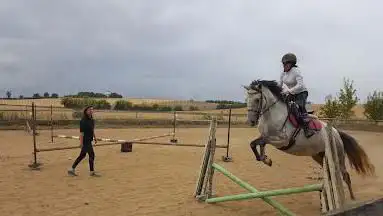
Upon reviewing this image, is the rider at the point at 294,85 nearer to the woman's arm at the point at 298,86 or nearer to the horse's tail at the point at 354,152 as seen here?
the woman's arm at the point at 298,86

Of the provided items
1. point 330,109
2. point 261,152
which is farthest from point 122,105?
point 261,152

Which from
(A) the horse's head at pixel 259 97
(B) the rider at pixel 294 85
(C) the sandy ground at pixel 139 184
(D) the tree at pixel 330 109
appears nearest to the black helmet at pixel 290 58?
(B) the rider at pixel 294 85

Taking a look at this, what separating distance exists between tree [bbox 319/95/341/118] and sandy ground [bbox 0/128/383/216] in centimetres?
2671

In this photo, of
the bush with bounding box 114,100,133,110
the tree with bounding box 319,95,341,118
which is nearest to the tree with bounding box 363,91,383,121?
the tree with bounding box 319,95,341,118

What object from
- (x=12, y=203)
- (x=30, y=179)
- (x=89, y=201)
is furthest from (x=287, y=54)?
(x=30, y=179)

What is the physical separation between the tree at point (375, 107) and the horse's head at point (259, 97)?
133 ft

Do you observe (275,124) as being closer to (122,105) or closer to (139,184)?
(139,184)

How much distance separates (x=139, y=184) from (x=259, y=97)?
160 inches

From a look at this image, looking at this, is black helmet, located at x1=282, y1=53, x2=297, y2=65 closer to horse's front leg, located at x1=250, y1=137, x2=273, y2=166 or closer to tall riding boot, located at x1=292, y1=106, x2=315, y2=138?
tall riding boot, located at x1=292, y1=106, x2=315, y2=138

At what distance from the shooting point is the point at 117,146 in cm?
2009

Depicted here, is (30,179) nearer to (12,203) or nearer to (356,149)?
(12,203)

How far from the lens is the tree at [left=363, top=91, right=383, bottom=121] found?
4541 cm

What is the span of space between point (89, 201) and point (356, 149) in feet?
17.4

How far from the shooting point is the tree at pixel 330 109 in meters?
43.8
